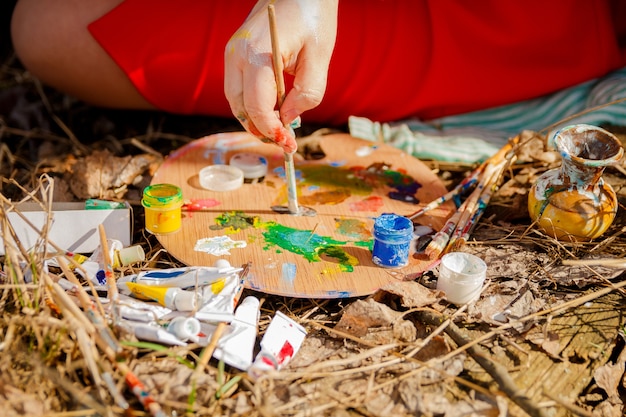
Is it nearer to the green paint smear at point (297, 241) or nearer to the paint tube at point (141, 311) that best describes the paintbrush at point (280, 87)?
the green paint smear at point (297, 241)

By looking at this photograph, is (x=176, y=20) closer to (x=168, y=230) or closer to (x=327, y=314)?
(x=168, y=230)

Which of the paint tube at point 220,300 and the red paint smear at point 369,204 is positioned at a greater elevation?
the paint tube at point 220,300

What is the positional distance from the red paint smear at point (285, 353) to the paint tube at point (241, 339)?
0.05 m

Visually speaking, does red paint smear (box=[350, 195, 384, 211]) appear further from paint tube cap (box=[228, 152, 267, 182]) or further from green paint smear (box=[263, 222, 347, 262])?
paint tube cap (box=[228, 152, 267, 182])

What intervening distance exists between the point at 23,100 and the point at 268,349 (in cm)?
162

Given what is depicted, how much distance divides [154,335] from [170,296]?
0.10m

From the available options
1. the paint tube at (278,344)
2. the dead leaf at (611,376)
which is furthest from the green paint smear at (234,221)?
the dead leaf at (611,376)

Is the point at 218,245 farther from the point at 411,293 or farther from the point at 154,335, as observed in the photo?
the point at 411,293

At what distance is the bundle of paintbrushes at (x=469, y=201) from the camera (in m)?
1.52

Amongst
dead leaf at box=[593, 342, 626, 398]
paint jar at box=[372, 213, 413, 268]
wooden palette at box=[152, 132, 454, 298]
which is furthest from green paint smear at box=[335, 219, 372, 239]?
dead leaf at box=[593, 342, 626, 398]

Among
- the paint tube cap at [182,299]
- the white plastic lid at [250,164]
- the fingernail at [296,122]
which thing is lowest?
the paint tube cap at [182,299]

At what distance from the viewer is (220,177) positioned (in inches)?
69.8

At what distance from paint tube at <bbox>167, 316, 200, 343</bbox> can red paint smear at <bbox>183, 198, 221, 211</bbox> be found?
1.47 feet

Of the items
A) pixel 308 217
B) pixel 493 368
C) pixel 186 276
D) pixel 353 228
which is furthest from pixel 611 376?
pixel 186 276
